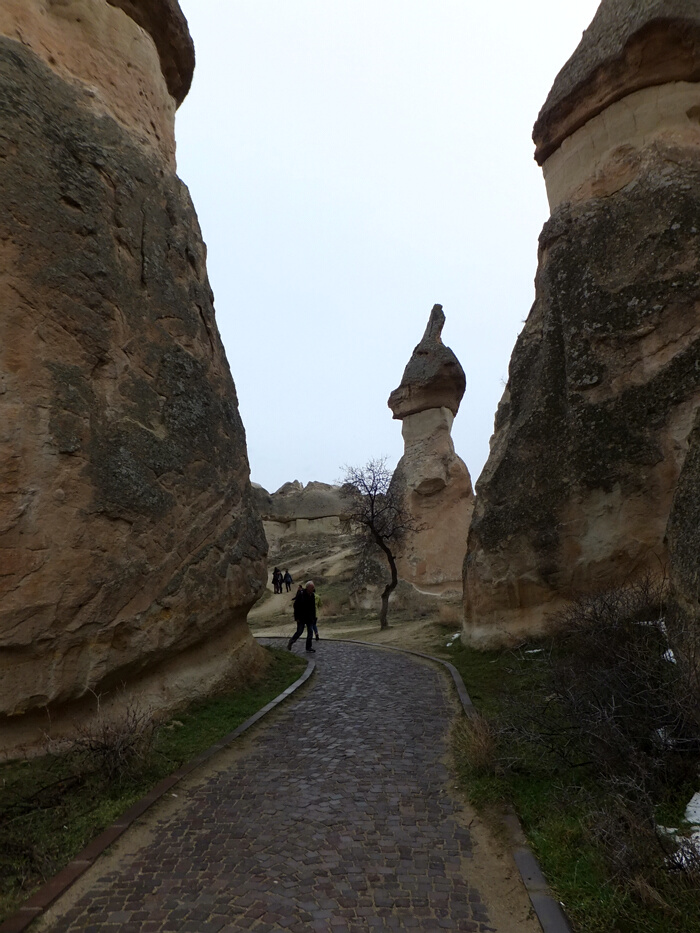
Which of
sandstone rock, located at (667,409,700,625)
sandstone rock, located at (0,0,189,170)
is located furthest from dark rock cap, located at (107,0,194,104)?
sandstone rock, located at (667,409,700,625)

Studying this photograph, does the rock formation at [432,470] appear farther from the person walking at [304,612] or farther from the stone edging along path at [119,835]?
the stone edging along path at [119,835]

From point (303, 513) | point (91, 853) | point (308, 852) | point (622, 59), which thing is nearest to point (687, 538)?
point (308, 852)

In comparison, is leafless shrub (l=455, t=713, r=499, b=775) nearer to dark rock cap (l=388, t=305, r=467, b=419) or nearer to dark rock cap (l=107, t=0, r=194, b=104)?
dark rock cap (l=107, t=0, r=194, b=104)

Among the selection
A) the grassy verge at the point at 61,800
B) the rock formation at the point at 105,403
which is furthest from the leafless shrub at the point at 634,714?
the rock formation at the point at 105,403

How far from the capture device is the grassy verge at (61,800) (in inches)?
145

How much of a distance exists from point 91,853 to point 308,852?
4.61 feet

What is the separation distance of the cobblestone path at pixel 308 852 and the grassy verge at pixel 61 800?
0.36 metres

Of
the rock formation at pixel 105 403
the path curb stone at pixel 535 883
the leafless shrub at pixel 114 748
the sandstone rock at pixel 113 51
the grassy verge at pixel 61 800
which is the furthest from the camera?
the sandstone rock at pixel 113 51

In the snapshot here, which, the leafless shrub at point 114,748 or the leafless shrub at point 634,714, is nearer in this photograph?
the leafless shrub at point 634,714

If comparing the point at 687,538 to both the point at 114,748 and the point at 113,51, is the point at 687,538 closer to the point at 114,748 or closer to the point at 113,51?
the point at 114,748

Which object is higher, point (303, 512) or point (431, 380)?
point (431, 380)

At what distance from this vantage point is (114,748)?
4926mm

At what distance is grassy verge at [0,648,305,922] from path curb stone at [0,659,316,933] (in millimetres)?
61

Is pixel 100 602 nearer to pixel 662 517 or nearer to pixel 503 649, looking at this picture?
pixel 503 649
